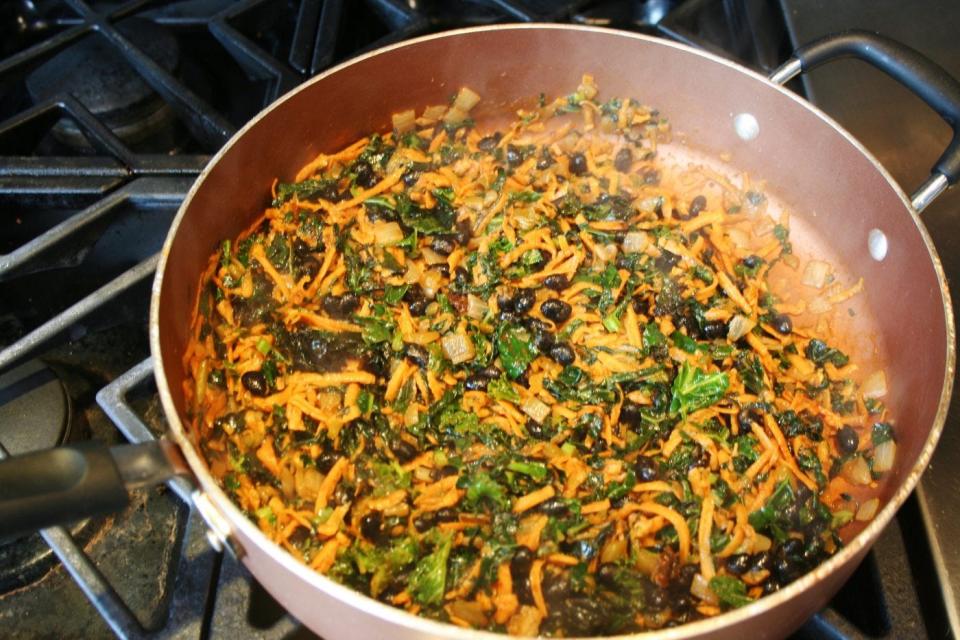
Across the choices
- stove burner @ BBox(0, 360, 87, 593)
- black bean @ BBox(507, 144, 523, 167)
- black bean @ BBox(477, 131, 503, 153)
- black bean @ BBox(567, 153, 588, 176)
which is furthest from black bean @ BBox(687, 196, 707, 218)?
stove burner @ BBox(0, 360, 87, 593)

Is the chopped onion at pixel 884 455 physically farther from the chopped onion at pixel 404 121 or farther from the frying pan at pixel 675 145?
the chopped onion at pixel 404 121

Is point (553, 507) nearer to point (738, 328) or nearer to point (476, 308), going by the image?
point (476, 308)

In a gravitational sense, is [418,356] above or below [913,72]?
below

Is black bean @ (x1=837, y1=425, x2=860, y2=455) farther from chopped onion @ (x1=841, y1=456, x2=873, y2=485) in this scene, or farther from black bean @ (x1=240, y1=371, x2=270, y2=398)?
black bean @ (x1=240, y1=371, x2=270, y2=398)

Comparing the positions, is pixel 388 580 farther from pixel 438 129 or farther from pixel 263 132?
pixel 438 129

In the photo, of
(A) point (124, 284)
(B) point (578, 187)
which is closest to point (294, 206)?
(A) point (124, 284)

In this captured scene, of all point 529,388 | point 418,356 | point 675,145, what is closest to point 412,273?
point 418,356

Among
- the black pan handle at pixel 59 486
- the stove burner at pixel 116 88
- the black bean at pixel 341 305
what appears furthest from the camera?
the stove burner at pixel 116 88

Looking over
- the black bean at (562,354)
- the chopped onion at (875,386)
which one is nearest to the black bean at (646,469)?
the black bean at (562,354)
